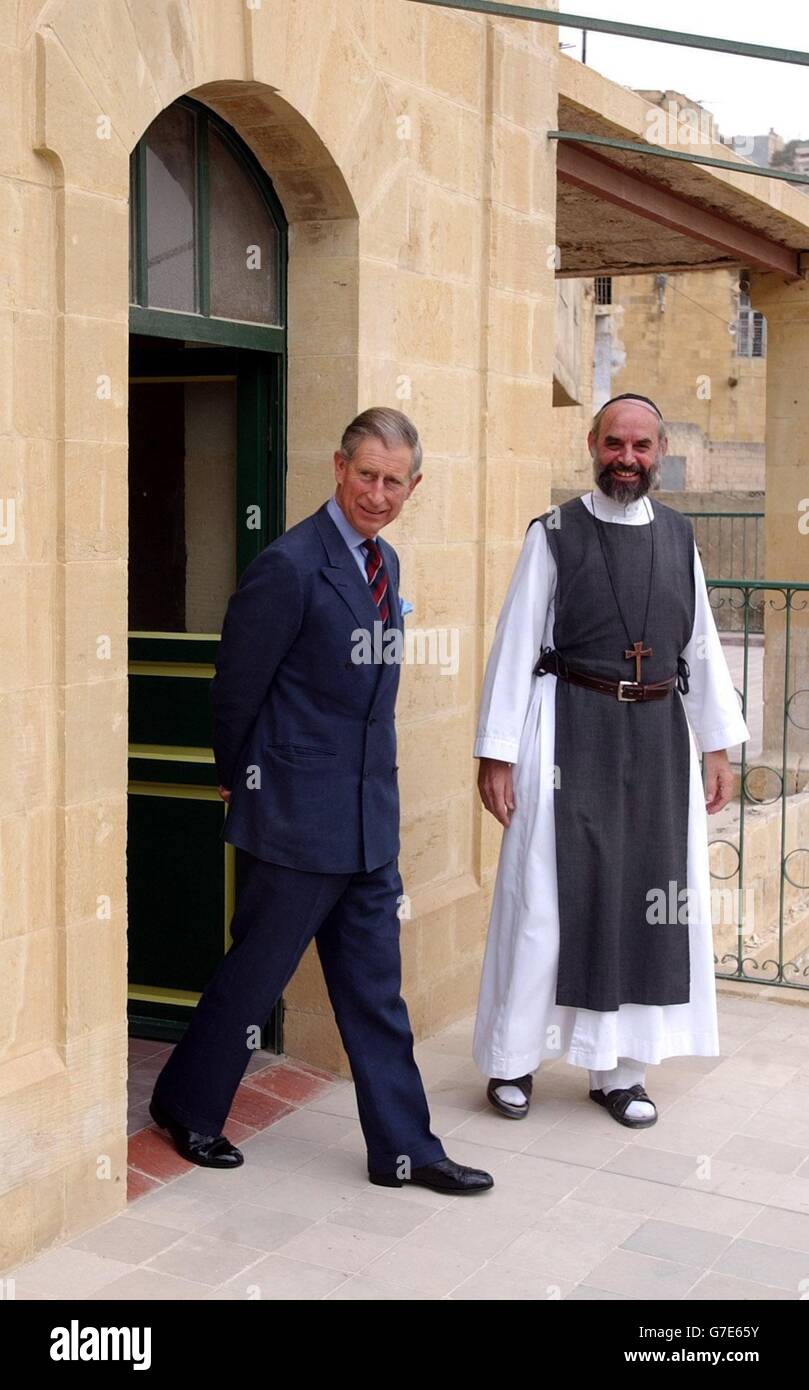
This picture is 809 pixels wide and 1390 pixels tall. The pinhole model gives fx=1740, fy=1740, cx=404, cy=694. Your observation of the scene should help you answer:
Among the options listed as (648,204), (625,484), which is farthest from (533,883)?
(648,204)

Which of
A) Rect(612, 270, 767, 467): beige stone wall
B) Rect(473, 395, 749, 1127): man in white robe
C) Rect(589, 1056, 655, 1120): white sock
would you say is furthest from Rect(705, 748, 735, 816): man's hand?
Rect(612, 270, 767, 467): beige stone wall

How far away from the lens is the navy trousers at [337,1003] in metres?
4.31

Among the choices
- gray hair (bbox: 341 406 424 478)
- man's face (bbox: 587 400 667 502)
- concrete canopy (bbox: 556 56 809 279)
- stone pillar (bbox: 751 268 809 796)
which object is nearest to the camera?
gray hair (bbox: 341 406 424 478)

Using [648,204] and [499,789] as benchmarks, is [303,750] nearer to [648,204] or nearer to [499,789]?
[499,789]

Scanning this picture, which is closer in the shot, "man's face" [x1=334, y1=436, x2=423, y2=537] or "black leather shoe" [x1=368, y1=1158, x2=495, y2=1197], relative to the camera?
"man's face" [x1=334, y1=436, x2=423, y2=537]

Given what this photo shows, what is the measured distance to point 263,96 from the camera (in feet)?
15.0

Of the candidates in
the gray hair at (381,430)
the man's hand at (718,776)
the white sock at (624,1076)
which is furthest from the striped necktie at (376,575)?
the white sock at (624,1076)

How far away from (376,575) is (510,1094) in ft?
5.31

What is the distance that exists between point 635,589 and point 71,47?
2084 millimetres

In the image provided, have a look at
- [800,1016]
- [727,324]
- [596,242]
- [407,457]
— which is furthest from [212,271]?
[727,324]

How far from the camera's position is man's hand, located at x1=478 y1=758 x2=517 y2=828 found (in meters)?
4.94

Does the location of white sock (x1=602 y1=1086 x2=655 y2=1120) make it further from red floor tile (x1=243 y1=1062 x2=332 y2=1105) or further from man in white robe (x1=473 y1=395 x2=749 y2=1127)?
red floor tile (x1=243 y1=1062 x2=332 y2=1105)

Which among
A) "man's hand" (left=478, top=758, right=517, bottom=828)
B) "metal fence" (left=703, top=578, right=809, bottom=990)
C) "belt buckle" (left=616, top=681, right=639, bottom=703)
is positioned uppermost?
"belt buckle" (left=616, top=681, right=639, bottom=703)

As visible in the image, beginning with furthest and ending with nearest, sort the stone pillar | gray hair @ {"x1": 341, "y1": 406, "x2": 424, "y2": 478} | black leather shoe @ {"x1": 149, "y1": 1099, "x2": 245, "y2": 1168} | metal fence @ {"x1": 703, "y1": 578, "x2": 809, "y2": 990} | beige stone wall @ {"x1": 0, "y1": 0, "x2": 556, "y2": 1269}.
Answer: the stone pillar → metal fence @ {"x1": 703, "y1": 578, "x2": 809, "y2": 990} → black leather shoe @ {"x1": 149, "y1": 1099, "x2": 245, "y2": 1168} → gray hair @ {"x1": 341, "y1": 406, "x2": 424, "y2": 478} → beige stone wall @ {"x1": 0, "y1": 0, "x2": 556, "y2": 1269}
